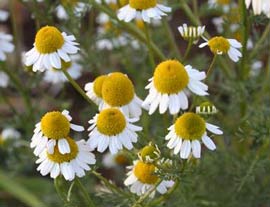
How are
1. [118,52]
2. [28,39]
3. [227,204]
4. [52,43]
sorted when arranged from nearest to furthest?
[52,43]
[227,204]
[118,52]
[28,39]

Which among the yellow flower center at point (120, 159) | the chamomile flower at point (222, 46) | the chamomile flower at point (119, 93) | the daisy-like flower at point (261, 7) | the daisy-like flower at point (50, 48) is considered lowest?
the yellow flower center at point (120, 159)

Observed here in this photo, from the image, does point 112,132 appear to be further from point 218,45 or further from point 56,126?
point 218,45

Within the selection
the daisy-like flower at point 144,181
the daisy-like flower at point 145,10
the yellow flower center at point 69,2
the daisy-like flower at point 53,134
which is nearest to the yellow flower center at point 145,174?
the daisy-like flower at point 144,181

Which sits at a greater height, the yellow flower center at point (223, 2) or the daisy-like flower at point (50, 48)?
the yellow flower center at point (223, 2)

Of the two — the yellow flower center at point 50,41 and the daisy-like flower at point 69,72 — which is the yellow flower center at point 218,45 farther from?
the daisy-like flower at point 69,72

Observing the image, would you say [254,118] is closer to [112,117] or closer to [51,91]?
[112,117]

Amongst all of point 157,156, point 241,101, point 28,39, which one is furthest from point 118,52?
point 28,39

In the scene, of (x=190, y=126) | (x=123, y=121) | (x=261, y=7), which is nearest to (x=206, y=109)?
(x=190, y=126)
